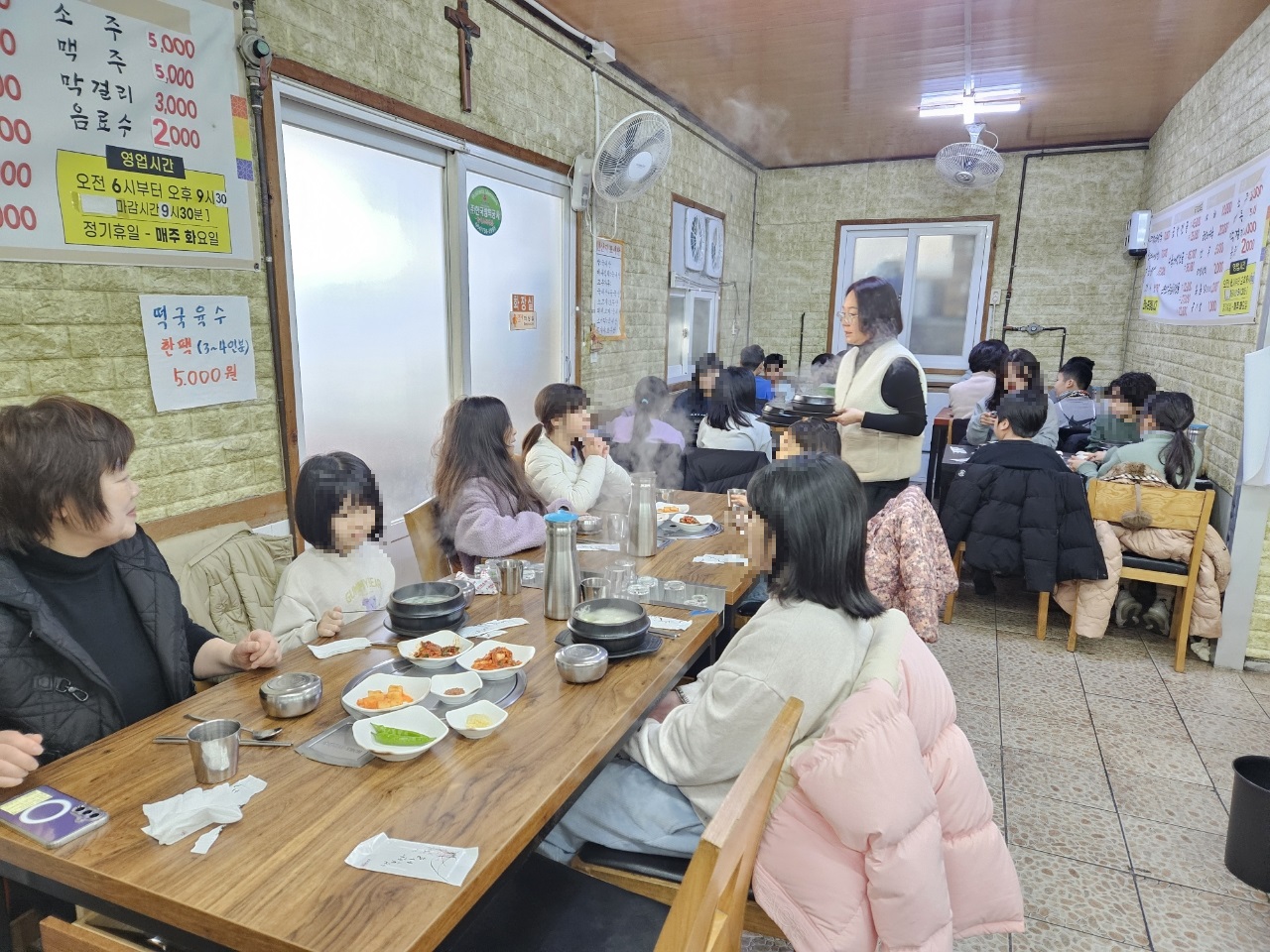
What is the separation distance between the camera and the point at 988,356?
216 inches

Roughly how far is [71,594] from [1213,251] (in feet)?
17.3

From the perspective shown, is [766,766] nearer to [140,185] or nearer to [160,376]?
[160,376]

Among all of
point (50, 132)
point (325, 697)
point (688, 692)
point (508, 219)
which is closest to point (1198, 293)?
point (508, 219)

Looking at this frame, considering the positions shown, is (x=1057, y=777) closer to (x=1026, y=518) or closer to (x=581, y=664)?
(x=1026, y=518)

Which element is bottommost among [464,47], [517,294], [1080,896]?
[1080,896]

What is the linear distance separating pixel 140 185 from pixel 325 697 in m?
1.56

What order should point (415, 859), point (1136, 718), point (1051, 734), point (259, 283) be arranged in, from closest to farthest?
point (415, 859)
point (259, 283)
point (1051, 734)
point (1136, 718)

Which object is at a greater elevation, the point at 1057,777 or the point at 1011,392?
the point at 1011,392

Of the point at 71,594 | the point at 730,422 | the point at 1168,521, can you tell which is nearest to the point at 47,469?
the point at 71,594

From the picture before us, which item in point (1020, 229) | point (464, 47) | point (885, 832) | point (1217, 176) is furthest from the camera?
point (1020, 229)

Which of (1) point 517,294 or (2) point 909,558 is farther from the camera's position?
(1) point 517,294

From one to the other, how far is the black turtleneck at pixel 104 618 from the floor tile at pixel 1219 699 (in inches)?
144

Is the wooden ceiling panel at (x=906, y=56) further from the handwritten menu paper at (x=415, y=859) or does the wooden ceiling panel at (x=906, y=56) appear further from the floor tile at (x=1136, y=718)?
the handwritten menu paper at (x=415, y=859)

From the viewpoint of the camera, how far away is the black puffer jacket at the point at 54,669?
1328 mm
